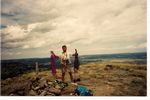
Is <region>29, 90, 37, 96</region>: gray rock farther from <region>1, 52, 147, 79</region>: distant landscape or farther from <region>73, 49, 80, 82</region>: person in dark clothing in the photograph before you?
<region>73, 49, 80, 82</region>: person in dark clothing

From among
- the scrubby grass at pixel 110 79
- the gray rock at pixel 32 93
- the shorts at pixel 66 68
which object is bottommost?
the gray rock at pixel 32 93

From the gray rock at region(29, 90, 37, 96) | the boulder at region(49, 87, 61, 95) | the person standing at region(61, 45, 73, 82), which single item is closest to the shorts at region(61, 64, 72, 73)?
the person standing at region(61, 45, 73, 82)

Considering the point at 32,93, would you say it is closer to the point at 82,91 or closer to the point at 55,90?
the point at 55,90

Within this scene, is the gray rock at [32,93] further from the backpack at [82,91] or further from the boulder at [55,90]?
the backpack at [82,91]

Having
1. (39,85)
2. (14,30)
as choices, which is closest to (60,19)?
(14,30)

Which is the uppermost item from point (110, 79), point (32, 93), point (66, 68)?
point (66, 68)

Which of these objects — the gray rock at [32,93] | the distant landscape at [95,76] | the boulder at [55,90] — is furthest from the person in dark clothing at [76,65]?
the gray rock at [32,93]

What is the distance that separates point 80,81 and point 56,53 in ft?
1.35

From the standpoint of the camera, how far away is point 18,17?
129 inches

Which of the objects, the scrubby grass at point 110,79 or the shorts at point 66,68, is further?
the shorts at point 66,68

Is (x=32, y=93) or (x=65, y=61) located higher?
(x=65, y=61)

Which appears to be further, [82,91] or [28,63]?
[28,63]

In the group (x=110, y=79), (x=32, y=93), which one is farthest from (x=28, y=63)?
(x=110, y=79)

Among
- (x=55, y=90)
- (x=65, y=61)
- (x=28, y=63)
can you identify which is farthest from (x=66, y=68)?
(x=28, y=63)
